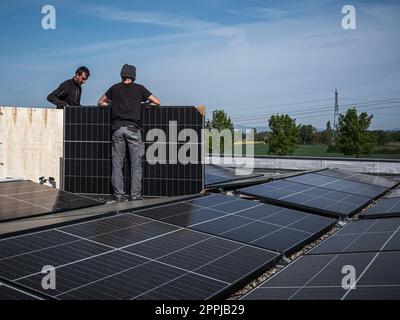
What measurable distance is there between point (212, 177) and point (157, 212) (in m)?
5.96

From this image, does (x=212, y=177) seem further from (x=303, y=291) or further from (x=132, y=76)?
(x=303, y=291)

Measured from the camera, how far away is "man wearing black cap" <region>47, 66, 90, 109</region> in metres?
12.0

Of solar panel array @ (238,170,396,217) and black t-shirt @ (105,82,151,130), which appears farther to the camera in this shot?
solar panel array @ (238,170,396,217)

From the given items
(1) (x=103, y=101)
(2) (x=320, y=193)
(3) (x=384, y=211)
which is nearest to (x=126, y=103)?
(1) (x=103, y=101)

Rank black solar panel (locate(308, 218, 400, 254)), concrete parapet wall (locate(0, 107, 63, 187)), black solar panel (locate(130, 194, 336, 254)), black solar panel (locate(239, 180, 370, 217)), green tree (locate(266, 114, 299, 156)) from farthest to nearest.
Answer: green tree (locate(266, 114, 299, 156)) → concrete parapet wall (locate(0, 107, 63, 187)) → black solar panel (locate(239, 180, 370, 217)) → black solar panel (locate(130, 194, 336, 254)) → black solar panel (locate(308, 218, 400, 254))

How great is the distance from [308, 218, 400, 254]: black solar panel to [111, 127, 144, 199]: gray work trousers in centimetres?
462

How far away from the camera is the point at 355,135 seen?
62062 mm

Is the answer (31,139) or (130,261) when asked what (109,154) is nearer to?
(31,139)

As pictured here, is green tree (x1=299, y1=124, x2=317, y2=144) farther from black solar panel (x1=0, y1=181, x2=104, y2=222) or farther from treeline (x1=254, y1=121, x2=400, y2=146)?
black solar panel (x1=0, y1=181, x2=104, y2=222)

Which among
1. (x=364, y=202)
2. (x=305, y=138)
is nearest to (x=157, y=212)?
(x=364, y=202)

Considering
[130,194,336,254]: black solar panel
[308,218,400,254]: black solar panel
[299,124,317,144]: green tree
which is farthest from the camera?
[299,124,317,144]: green tree

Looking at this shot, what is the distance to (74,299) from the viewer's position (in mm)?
4070

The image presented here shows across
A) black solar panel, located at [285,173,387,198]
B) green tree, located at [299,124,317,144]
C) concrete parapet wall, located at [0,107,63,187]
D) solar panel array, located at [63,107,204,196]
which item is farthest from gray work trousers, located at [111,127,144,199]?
green tree, located at [299,124,317,144]

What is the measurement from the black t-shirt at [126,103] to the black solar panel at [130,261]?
344cm
